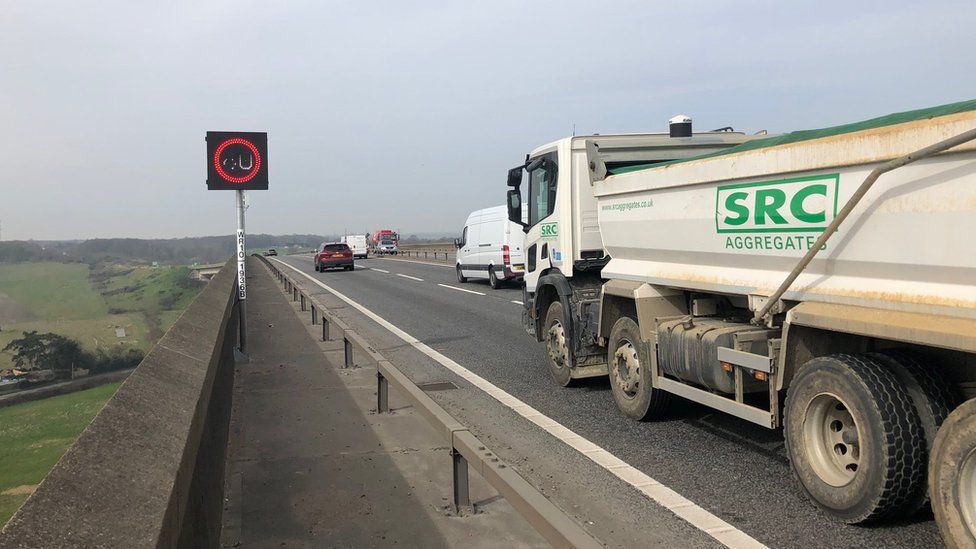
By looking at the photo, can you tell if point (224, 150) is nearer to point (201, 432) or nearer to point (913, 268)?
point (201, 432)

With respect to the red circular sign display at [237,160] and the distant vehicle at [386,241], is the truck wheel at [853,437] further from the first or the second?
the distant vehicle at [386,241]

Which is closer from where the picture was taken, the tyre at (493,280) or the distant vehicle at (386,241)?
the tyre at (493,280)

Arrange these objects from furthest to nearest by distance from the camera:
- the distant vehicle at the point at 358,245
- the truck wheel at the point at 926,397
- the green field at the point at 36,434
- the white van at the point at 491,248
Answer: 1. the distant vehicle at the point at 358,245
2. the white van at the point at 491,248
3. the green field at the point at 36,434
4. the truck wheel at the point at 926,397

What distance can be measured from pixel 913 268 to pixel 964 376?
0.63 meters

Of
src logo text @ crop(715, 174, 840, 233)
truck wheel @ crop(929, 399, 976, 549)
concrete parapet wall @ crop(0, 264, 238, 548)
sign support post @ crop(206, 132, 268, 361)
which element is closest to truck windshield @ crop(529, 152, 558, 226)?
src logo text @ crop(715, 174, 840, 233)

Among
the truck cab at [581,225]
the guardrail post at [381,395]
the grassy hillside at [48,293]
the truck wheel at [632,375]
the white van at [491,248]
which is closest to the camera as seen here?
the truck wheel at [632,375]

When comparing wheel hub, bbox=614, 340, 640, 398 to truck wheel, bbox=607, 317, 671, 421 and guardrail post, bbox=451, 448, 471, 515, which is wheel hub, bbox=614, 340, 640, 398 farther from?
guardrail post, bbox=451, 448, 471, 515

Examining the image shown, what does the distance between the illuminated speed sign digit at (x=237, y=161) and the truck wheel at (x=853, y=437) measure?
305 inches

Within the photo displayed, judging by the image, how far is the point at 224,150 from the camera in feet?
33.5

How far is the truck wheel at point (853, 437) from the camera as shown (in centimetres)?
411

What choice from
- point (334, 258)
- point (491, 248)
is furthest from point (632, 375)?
point (334, 258)

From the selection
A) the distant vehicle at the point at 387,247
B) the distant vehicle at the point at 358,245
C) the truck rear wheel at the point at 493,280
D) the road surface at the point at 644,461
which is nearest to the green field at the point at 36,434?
the road surface at the point at 644,461

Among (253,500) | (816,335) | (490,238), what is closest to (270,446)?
(253,500)

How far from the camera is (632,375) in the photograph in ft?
23.7
